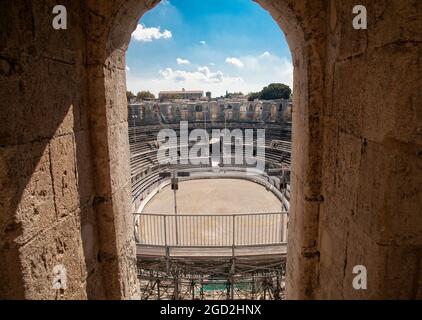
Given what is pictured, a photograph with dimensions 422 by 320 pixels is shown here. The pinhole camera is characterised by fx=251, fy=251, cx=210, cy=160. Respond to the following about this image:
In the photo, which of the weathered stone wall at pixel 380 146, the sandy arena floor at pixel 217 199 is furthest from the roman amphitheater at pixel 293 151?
the sandy arena floor at pixel 217 199

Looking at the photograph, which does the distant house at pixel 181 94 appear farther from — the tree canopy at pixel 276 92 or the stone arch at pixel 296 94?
the stone arch at pixel 296 94

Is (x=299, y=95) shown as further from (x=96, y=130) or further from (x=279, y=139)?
(x=279, y=139)

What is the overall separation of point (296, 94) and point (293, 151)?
511 mm

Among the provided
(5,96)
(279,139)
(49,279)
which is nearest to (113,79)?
(5,96)

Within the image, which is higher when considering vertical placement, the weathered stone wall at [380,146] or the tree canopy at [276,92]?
the tree canopy at [276,92]

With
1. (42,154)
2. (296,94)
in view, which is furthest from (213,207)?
(42,154)

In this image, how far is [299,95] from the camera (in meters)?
2.12

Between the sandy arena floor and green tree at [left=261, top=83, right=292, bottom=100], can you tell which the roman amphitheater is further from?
green tree at [left=261, top=83, right=292, bottom=100]

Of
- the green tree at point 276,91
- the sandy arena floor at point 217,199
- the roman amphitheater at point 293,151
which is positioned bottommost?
the sandy arena floor at point 217,199

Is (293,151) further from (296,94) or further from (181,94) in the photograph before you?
(181,94)

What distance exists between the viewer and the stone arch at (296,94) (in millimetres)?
1845

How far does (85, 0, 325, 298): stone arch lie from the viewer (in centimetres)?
184

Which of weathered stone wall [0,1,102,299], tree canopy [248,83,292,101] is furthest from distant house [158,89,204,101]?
weathered stone wall [0,1,102,299]

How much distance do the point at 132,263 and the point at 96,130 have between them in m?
1.33
